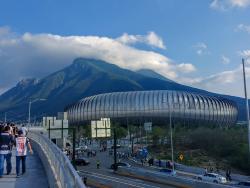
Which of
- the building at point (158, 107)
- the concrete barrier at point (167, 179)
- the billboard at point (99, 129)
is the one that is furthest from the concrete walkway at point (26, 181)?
the building at point (158, 107)

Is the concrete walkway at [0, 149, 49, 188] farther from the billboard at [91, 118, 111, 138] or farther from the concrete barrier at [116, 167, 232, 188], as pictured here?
the billboard at [91, 118, 111, 138]

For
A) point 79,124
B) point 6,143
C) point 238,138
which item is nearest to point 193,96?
point 79,124

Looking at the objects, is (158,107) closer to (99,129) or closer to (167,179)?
(99,129)

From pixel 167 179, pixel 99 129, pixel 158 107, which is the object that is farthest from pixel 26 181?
pixel 158 107

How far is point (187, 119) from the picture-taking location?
13925 centimetres

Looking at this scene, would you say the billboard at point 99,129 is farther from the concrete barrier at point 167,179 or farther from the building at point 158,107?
the building at point 158,107

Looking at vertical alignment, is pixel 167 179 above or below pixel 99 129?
below

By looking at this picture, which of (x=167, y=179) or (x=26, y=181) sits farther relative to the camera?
(x=167, y=179)

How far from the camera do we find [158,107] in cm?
13900

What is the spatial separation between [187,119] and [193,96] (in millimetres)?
8517

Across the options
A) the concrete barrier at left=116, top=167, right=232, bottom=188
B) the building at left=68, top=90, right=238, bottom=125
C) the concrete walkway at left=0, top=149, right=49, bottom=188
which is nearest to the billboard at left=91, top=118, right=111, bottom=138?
the concrete barrier at left=116, top=167, right=232, bottom=188

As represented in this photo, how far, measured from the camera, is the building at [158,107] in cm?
13862

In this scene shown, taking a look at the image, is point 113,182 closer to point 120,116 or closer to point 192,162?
point 192,162

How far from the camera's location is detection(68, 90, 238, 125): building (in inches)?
5458
